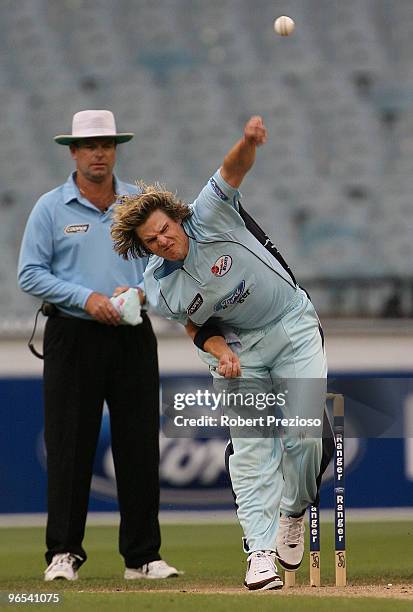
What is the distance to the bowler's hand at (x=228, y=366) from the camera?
515 cm

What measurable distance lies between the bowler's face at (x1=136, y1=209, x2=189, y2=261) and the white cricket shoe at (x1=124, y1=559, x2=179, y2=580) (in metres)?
1.64

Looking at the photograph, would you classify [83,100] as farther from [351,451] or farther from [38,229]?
[38,229]

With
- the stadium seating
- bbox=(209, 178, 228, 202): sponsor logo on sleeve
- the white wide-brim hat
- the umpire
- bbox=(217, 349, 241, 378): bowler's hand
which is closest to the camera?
bbox=(209, 178, 228, 202): sponsor logo on sleeve

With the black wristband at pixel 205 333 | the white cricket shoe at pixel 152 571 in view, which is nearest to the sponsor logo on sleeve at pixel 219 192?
the black wristband at pixel 205 333

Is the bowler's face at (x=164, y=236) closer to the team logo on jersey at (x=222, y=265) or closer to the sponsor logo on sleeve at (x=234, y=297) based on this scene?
the team logo on jersey at (x=222, y=265)

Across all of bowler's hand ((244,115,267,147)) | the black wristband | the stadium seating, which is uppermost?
the stadium seating

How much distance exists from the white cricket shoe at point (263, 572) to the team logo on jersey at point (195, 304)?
37.3 inches

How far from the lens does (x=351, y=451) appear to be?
28.0ft

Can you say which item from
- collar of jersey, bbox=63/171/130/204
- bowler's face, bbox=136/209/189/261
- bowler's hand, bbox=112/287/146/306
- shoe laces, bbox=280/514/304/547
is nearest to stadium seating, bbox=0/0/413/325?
collar of jersey, bbox=63/171/130/204

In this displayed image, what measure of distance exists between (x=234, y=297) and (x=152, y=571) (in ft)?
5.01

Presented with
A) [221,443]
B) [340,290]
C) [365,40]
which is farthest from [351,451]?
[365,40]

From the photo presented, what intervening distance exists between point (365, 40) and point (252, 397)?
5777 mm

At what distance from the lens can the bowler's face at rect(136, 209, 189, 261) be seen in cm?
507

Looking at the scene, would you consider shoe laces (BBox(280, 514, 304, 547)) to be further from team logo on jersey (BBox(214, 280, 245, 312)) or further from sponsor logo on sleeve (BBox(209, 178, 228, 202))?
sponsor logo on sleeve (BBox(209, 178, 228, 202))
